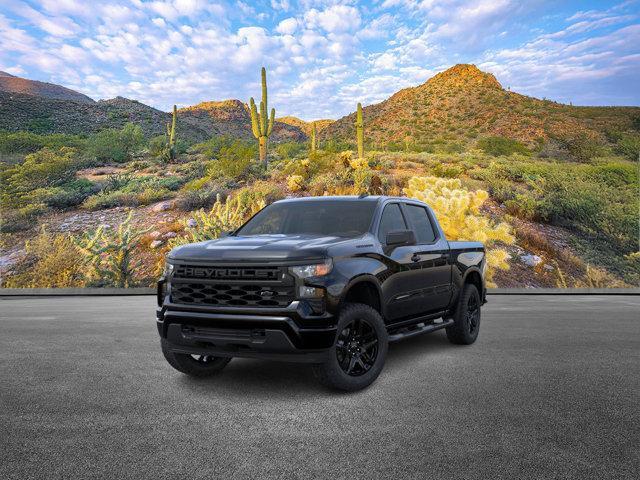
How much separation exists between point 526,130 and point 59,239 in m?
45.1

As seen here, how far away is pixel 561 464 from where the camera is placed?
3.99 metres

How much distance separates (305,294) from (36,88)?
144 m

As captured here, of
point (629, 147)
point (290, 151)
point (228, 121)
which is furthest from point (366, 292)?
point (228, 121)

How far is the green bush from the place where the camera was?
147 feet

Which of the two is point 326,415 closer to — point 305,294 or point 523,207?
point 305,294

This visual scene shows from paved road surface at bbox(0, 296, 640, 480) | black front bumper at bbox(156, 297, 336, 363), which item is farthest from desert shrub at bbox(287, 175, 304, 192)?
black front bumper at bbox(156, 297, 336, 363)

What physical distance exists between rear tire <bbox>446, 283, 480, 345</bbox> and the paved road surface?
0.65 ft

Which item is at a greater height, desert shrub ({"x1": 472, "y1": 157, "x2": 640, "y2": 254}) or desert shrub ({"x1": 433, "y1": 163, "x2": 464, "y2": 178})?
desert shrub ({"x1": 433, "y1": 163, "x2": 464, "y2": 178})

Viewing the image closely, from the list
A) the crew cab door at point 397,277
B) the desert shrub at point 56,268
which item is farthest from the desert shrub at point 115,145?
the crew cab door at point 397,277

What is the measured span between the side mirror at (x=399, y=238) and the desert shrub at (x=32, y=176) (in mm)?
27155

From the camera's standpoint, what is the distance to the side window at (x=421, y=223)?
7852 millimetres

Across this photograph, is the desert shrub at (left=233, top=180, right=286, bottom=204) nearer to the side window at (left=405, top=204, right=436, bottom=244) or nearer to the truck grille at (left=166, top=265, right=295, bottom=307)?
the side window at (left=405, top=204, right=436, bottom=244)

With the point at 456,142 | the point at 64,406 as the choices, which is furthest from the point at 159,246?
the point at 456,142

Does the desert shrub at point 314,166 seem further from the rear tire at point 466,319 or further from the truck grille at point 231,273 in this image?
the truck grille at point 231,273
